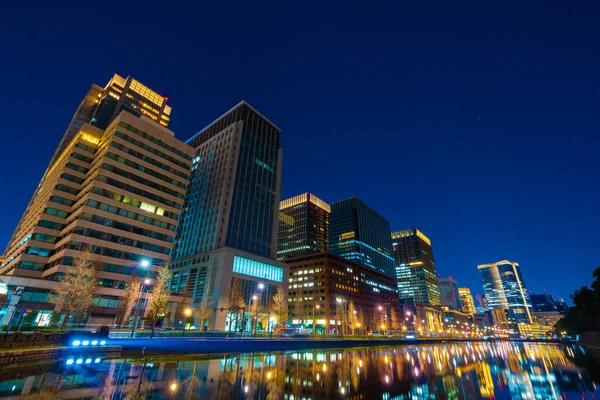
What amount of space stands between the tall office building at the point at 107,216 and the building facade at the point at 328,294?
244ft

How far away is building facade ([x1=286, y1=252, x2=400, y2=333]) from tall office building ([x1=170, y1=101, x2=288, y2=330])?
42138mm

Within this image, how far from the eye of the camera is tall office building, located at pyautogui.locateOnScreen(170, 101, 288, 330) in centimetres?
8256

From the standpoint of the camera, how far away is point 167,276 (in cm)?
5534

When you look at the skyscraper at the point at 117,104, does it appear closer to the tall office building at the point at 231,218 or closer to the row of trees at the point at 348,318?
the tall office building at the point at 231,218

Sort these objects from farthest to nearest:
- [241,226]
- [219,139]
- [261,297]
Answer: [219,139] → [241,226] → [261,297]

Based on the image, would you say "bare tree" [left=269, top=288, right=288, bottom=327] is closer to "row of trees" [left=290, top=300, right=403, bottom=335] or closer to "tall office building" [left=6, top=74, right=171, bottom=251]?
"row of trees" [left=290, top=300, right=403, bottom=335]

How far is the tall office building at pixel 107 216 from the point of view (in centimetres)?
5903

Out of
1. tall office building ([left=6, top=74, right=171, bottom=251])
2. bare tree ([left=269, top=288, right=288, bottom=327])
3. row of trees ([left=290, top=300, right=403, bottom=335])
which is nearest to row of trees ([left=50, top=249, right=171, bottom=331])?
bare tree ([left=269, top=288, right=288, bottom=327])

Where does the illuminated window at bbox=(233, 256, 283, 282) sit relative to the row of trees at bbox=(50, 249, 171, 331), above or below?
above

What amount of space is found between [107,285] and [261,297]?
4070 cm

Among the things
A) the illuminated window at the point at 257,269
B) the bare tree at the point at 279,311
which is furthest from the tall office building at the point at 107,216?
the bare tree at the point at 279,311

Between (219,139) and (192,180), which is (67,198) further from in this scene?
(219,139)

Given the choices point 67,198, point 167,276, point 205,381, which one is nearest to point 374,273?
point 167,276

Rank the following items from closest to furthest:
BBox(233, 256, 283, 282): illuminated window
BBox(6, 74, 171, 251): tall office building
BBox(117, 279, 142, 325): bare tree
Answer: BBox(117, 279, 142, 325): bare tree → BBox(233, 256, 283, 282): illuminated window → BBox(6, 74, 171, 251): tall office building
